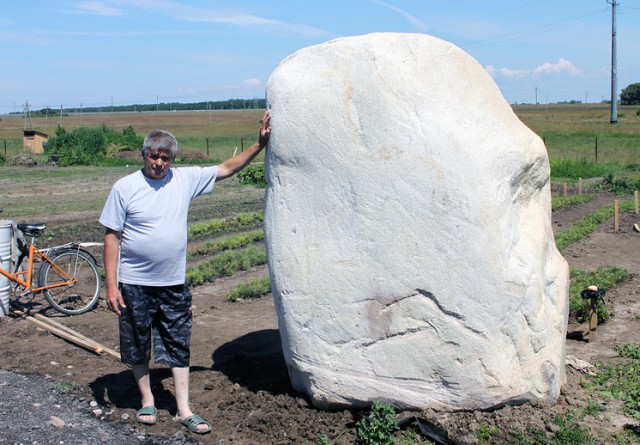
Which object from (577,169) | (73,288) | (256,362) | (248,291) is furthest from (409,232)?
(577,169)

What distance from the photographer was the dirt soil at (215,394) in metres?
4.81

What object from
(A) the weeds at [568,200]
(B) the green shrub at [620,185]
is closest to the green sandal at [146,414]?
(A) the weeds at [568,200]

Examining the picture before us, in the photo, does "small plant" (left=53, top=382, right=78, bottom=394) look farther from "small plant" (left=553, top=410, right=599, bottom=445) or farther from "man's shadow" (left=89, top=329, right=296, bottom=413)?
"small plant" (left=553, top=410, right=599, bottom=445)

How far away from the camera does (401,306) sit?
475 cm

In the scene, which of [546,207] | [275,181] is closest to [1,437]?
[275,181]

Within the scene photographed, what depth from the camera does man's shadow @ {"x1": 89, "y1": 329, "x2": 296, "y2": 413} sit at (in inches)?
219

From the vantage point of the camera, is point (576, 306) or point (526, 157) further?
point (576, 306)

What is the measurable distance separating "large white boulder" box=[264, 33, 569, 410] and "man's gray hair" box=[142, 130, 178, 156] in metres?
0.70

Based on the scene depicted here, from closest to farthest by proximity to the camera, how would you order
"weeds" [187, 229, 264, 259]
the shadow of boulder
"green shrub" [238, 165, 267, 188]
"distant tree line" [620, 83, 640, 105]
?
1. the shadow of boulder
2. "weeds" [187, 229, 264, 259]
3. "green shrub" [238, 165, 267, 188]
4. "distant tree line" [620, 83, 640, 105]

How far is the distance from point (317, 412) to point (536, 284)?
1.75 m

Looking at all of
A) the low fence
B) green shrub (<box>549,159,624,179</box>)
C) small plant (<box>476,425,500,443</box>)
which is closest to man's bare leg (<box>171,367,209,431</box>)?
small plant (<box>476,425,500,443</box>)

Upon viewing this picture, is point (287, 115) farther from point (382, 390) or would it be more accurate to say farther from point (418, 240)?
point (382, 390)

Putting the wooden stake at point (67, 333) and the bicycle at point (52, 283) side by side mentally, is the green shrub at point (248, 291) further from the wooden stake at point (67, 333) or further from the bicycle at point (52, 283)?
the wooden stake at point (67, 333)

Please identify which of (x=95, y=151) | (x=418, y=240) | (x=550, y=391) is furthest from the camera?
(x=95, y=151)
